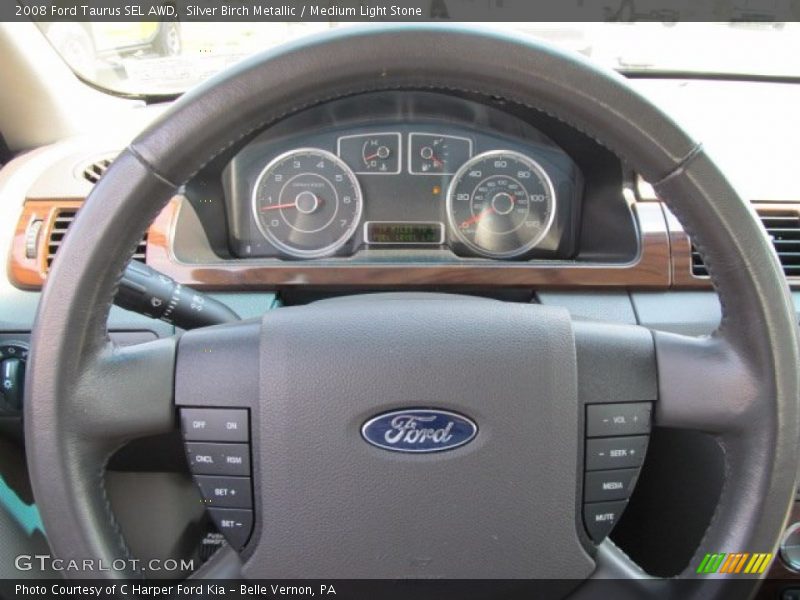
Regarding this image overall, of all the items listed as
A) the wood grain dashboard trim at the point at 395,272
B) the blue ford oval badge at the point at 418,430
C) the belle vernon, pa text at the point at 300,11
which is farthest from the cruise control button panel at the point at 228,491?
the belle vernon, pa text at the point at 300,11

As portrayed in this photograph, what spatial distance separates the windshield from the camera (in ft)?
6.77

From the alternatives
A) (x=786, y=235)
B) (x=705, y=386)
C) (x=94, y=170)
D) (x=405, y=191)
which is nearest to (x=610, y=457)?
(x=705, y=386)

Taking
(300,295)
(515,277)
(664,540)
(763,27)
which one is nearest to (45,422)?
(300,295)

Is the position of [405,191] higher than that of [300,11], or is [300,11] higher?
[300,11]

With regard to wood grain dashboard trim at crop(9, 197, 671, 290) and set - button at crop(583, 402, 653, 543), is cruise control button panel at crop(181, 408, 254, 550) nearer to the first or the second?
set - button at crop(583, 402, 653, 543)

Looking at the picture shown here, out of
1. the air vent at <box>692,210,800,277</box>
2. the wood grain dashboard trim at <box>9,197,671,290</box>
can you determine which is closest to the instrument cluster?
the wood grain dashboard trim at <box>9,197,671,290</box>

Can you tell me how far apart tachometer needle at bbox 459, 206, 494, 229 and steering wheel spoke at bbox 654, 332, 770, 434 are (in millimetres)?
980

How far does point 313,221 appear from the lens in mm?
2049

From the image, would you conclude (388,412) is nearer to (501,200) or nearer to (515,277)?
(515,277)

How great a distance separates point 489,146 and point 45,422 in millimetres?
1368

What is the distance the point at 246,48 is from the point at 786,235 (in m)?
1.41

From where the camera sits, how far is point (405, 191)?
2062 millimetres

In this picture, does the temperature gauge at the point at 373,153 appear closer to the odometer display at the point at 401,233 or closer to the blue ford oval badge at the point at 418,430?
the odometer display at the point at 401,233

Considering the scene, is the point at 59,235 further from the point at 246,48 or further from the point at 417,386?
the point at 417,386
